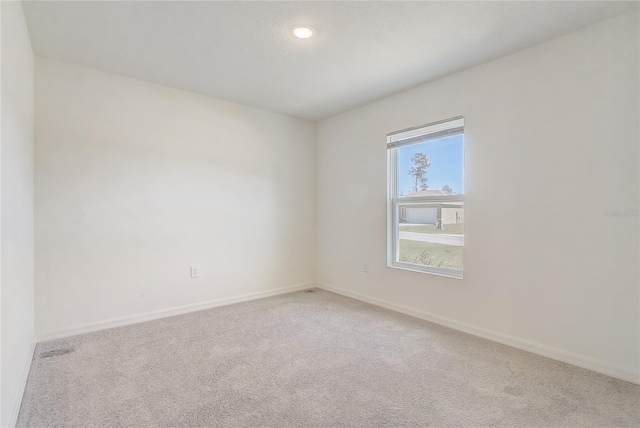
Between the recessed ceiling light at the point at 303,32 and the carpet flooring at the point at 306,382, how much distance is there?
235 cm

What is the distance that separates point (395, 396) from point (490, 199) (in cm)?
176

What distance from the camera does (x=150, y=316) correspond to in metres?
3.12

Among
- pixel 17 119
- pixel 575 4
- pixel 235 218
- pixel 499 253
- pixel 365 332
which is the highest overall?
pixel 575 4

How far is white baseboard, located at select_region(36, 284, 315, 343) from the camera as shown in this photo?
2.67 metres

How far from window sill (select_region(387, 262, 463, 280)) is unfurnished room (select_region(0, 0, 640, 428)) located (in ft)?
0.06

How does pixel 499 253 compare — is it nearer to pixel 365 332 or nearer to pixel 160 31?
pixel 365 332

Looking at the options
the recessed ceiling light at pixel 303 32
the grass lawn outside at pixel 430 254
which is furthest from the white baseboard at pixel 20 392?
the grass lawn outside at pixel 430 254

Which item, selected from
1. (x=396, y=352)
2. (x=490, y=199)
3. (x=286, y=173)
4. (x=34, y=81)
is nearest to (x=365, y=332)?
(x=396, y=352)

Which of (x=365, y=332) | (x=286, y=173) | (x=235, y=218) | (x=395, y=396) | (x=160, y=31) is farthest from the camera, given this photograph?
(x=286, y=173)

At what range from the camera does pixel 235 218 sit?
3.75 m

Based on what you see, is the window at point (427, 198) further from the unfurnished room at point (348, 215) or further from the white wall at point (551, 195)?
the white wall at point (551, 195)

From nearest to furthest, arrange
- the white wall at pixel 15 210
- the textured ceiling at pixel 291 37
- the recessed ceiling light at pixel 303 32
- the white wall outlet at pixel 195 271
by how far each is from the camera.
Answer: the white wall at pixel 15 210, the textured ceiling at pixel 291 37, the recessed ceiling light at pixel 303 32, the white wall outlet at pixel 195 271

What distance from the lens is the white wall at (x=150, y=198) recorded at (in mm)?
2676

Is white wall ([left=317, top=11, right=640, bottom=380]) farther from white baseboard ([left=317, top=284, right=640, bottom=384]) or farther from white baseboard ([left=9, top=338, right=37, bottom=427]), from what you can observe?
white baseboard ([left=9, top=338, right=37, bottom=427])
